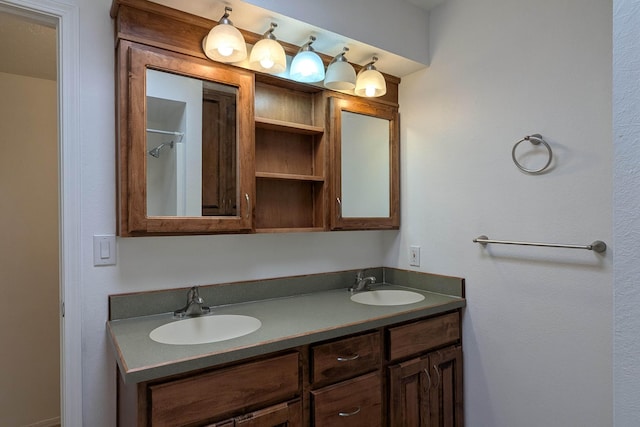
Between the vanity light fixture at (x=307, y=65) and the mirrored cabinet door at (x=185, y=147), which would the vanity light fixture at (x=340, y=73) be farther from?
the mirrored cabinet door at (x=185, y=147)

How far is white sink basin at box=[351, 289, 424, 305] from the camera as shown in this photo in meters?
2.00

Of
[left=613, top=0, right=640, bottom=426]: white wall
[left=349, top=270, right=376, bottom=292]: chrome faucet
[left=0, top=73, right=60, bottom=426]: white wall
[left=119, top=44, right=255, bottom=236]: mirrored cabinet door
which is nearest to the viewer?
[left=613, top=0, right=640, bottom=426]: white wall

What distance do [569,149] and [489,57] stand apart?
61 cm

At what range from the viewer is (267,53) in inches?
61.5

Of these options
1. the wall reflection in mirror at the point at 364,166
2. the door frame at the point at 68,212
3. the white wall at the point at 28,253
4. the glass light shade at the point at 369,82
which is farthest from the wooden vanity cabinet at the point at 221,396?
the white wall at the point at 28,253

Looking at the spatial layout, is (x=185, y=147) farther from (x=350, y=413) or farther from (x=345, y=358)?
(x=350, y=413)

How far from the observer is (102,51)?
145 centimetres

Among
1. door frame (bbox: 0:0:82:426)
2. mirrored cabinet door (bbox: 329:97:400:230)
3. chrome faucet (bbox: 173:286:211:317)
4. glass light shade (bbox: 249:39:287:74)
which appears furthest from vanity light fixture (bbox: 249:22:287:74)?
chrome faucet (bbox: 173:286:211:317)

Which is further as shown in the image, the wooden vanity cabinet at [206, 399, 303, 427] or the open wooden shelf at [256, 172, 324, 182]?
the open wooden shelf at [256, 172, 324, 182]

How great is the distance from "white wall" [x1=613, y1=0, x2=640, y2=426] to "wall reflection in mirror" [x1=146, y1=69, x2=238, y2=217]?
4.34 ft

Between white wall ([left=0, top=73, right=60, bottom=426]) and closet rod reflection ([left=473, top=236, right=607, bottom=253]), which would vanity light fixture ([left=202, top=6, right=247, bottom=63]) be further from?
white wall ([left=0, top=73, right=60, bottom=426])

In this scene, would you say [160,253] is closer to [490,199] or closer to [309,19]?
[309,19]

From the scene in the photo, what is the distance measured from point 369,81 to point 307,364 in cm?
143

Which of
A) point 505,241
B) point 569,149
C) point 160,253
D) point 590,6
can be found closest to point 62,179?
point 160,253
